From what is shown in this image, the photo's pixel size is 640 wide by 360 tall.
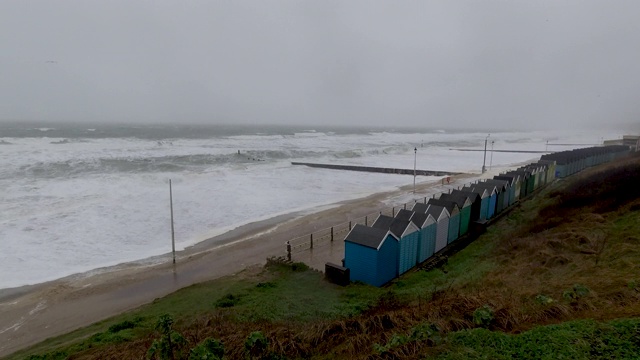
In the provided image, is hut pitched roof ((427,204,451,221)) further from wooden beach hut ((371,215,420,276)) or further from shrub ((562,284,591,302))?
shrub ((562,284,591,302))

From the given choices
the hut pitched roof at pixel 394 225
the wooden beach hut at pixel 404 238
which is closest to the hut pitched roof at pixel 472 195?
the wooden beach hut at pixel 404 238

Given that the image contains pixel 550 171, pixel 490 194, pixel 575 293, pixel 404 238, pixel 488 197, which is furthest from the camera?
pixel 550 171

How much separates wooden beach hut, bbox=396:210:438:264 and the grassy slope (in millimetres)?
1077

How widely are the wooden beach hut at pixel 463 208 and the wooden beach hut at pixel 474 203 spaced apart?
0.26 meters

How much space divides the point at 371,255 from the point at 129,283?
9763 millimetres

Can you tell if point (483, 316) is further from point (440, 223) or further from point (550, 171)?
point (550, 171)

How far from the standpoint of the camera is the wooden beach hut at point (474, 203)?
60.1 ft

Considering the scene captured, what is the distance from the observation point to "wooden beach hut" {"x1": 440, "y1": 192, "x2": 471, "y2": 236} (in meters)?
17.5

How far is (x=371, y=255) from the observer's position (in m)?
12.6

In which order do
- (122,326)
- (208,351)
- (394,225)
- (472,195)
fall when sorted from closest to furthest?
(208,351), (122,326), (394,225), (472,195)

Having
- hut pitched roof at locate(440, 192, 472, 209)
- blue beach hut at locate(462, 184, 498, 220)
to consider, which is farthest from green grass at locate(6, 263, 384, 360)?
blue beach hut at locate(462, 184, 498, 220)

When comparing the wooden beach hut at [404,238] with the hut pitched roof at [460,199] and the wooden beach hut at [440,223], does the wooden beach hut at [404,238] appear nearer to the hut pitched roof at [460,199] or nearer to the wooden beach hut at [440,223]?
the wooden beach hut at [440,223]

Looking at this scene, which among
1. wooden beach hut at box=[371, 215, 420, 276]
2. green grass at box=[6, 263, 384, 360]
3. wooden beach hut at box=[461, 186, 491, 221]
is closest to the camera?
green grass at box=[6, 263, 384, 360]

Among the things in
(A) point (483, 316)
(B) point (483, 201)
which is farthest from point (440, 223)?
(A) point (483, 316)
